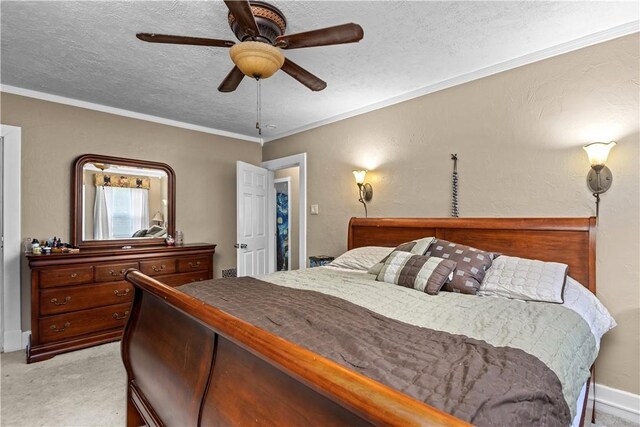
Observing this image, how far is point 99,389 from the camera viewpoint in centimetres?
229

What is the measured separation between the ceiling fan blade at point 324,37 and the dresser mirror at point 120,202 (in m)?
2.89

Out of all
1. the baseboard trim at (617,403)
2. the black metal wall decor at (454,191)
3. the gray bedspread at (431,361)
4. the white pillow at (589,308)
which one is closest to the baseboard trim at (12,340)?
the gray bedspread at (431,361)

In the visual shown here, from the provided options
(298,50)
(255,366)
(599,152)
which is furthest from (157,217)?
(599,152)

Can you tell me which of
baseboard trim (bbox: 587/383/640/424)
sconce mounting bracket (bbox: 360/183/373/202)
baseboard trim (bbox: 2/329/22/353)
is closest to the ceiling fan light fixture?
sconce mounting bracket (bbox: 360/183/373/202)

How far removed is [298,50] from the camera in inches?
90.0

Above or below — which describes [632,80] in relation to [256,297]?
above

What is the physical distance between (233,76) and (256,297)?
4.53 ft

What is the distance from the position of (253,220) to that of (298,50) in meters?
2.64

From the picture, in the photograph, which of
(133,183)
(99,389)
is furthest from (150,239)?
(99,389)

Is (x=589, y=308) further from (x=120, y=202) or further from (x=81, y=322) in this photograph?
(x=120, y=202)

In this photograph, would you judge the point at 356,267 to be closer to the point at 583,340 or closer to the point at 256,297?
the point at 256,297

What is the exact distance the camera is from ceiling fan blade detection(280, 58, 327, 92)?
6.10ft

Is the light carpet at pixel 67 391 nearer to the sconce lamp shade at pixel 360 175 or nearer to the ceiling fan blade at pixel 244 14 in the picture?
the ceiling fan blade at pixel 244 14

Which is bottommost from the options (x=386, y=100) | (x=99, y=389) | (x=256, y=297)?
(x=99, y=389)
